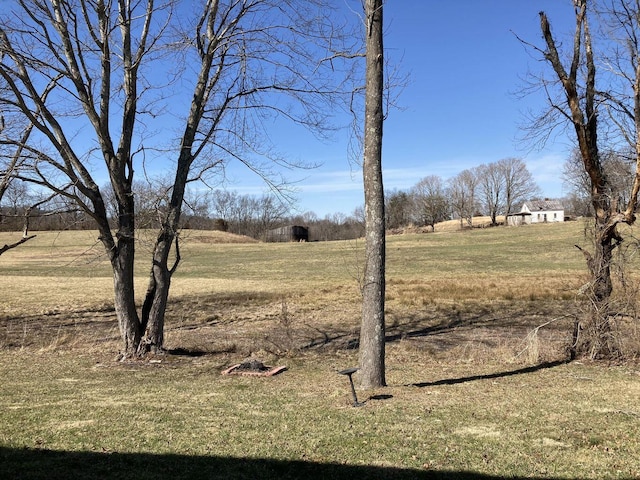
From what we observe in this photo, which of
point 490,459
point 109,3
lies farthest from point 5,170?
point 490,459

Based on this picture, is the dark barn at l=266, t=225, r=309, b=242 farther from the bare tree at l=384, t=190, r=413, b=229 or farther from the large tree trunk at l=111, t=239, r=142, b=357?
the large tree trunk at l=111, t=239, r=142, b=357

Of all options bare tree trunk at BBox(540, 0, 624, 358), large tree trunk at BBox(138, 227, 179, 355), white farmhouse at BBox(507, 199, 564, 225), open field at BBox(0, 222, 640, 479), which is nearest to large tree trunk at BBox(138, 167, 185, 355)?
large tree trunk at BBox(138, 227, 179, 355)

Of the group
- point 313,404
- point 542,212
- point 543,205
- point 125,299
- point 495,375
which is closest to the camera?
point 313,404

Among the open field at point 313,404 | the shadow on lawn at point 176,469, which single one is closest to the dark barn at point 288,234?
the open field at point 313,404

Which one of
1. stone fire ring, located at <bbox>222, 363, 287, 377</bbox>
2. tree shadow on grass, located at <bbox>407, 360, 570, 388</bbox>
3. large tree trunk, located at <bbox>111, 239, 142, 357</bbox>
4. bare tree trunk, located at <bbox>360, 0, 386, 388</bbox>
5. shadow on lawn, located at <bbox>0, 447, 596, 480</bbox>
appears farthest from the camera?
large tree trunk, located at <bbox>111, 239, 142, 357</bbox>

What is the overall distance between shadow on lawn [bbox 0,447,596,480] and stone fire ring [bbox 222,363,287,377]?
12.5ft

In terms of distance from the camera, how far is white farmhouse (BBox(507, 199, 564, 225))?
110m

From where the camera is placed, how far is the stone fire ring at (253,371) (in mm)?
8062

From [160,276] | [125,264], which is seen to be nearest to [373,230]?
[160,276]

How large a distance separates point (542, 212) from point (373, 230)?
375 ft

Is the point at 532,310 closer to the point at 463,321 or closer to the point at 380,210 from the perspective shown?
the point at 463,321

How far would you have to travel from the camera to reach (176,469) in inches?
157

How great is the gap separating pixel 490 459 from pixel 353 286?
2147 cm

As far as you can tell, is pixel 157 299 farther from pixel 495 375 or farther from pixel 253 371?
pixel 495 375
